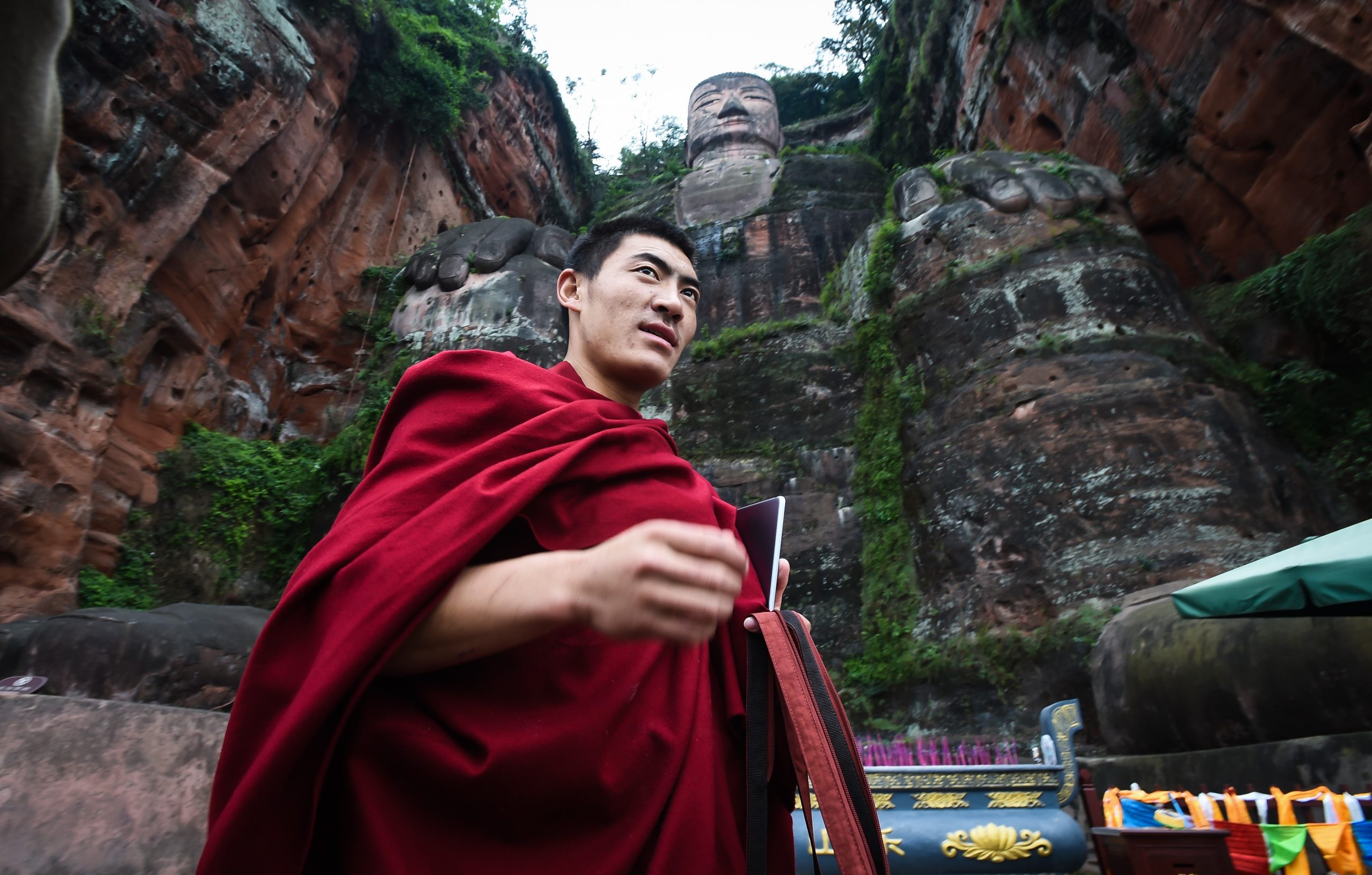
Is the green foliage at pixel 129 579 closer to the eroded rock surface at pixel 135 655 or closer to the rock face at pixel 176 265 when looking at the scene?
the rock face at pixel 176 265

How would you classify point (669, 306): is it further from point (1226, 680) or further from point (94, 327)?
point (94, 327)

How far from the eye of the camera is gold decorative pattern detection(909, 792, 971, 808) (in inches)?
144

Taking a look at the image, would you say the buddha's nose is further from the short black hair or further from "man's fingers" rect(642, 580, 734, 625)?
"man's fingers" rect(642, 580, 734, 625)

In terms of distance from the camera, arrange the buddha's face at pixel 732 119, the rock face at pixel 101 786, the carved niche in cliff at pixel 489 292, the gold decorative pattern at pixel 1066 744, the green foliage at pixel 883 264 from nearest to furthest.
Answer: the rock face at pixel 101 786
the gold decorative pattern at pixel 1066 744
the green foliage at pixel 883 264
the carved niche in cliff at pixel 489 292
the buddha's face at pixel 732 119

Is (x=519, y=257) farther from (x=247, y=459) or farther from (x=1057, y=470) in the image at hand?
(x=1057, y=470)

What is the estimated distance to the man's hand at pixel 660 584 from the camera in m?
0.84

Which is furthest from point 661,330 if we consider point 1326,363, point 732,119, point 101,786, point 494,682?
point 732,119

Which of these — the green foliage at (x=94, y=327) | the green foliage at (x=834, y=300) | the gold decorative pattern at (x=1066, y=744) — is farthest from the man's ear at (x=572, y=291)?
the green foliage at (x=834, y=300)

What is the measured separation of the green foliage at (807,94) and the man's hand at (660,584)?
89.3 feet

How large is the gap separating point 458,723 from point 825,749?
53 centimetres

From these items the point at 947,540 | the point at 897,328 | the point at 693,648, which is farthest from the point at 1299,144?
the point at 693,648

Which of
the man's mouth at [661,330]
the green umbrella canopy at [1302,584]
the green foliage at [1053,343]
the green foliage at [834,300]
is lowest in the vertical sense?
the man's mouth at [661,330]

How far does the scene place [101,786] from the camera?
2031 mm

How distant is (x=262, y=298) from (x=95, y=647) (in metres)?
6.68
